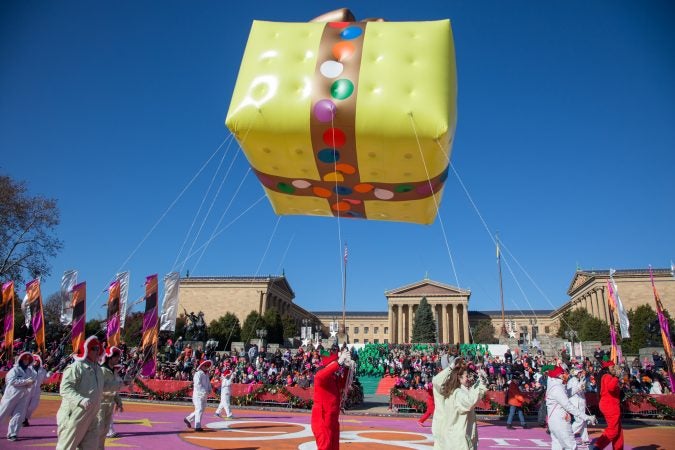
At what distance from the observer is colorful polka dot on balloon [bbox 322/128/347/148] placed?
8133mm

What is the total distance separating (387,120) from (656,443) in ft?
34.2

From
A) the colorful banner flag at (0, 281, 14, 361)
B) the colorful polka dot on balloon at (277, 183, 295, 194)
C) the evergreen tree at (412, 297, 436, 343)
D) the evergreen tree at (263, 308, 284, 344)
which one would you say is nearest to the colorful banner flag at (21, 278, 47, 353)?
the colorful banner flag at (0, 281, 14, 361)

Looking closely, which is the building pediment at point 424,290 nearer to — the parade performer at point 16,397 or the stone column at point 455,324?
the stone column at point 455,324

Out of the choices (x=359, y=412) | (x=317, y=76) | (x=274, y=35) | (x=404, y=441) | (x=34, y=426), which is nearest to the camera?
(x=317, y=76)

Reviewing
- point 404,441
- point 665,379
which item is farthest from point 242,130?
point 665,379

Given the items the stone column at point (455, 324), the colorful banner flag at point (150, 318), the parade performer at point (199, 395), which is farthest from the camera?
the stone column at point (455, 324)

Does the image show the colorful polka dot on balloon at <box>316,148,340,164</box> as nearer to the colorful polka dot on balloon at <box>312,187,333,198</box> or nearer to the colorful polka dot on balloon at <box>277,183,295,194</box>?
the colorful polka dot on balloon at <box>312,187,333,198</box>

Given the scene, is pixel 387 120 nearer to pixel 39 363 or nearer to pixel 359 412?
pixel 39 363

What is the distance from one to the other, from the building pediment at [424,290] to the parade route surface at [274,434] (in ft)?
295

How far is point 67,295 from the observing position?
22.5 m

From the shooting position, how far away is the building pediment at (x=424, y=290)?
340 ft

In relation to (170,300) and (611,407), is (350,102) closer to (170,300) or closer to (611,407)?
(611,407)

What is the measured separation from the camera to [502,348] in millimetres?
45281

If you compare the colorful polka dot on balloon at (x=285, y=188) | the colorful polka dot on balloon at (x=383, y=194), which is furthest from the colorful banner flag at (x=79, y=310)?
the colorful polka dot on balloon at (x=383, y=194)
